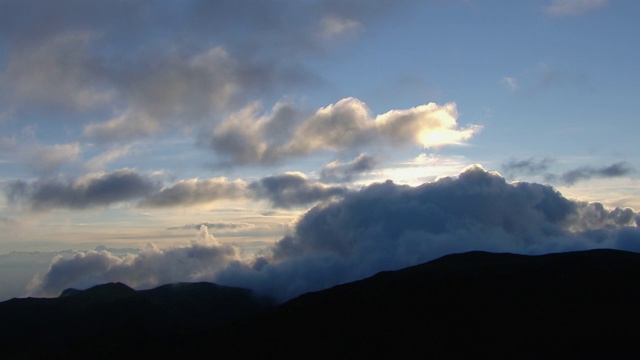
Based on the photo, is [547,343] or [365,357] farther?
[365,357]

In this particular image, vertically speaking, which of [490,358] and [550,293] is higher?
[550,293]

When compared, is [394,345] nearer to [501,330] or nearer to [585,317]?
[501,330]

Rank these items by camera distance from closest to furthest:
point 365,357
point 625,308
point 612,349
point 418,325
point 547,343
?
1. point 612,349
2. point 547,343
3. point 625,308
4. point 365,357
5. point 418,325

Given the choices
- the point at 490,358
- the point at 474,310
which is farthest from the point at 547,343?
the point at 474,310

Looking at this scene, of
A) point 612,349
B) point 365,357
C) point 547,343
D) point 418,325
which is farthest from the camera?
point 418,325

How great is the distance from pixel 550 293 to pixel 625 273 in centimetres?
2576

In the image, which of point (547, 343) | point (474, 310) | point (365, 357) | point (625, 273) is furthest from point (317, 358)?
point (625, 273)

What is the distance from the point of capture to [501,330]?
566 feet

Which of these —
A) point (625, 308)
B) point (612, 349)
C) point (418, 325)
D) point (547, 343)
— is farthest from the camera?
point (418, 325)

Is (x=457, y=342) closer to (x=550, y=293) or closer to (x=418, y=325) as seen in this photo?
(x=418, y=325)

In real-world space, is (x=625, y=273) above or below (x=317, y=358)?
above

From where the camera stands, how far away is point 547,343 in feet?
511

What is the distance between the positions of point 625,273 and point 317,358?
10072cm

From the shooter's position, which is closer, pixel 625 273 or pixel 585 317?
pixel 585 317
